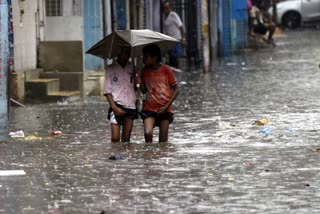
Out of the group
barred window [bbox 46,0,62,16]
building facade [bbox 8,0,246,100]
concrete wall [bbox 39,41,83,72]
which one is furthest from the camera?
barred window [bbox 46,0,62,16]

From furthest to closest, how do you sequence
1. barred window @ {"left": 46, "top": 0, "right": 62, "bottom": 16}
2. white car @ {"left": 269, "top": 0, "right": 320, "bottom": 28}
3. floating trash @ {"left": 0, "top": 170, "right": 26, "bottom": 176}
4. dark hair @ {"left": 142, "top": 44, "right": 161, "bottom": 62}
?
1. white car @ {"left": 269, "top": 0, "right": 320, "bottom": 28}
2. barred window @ {"left": 46, "top": 0, "right": 62, "bottom": 16}
3. dark hair @ {"left": 142, "top": 44, "right": 161, "bottom": 62}
4. floating trash @ {"left": 0, "top": 170, "right": 26, "bottom": 176}

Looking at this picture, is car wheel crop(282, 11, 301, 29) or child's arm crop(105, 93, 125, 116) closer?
child's arm crop(105, 93, 125, 116)

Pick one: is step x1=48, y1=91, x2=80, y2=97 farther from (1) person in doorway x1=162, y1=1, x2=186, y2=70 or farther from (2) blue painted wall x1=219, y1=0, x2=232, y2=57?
(2) blue painted wall x1=219, y1=0, x2=232, y2=57

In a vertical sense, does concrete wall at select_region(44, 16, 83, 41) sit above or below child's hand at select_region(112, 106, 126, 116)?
above

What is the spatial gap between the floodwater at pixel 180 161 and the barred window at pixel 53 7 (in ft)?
10.8

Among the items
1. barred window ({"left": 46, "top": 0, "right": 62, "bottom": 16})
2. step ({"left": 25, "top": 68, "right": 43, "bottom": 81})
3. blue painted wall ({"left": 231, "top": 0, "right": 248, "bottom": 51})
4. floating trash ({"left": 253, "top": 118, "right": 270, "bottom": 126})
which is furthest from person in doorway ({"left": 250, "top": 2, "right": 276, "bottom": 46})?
floating trash ({"left": 253, "top": 118, "right": 270, "bottom": 126})

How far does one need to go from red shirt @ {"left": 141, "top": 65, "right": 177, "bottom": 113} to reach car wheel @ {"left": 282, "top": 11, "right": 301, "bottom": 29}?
44.6 m

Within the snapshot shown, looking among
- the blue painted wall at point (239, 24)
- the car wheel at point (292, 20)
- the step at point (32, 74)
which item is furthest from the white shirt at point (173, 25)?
the car wheel at point (292, 20)

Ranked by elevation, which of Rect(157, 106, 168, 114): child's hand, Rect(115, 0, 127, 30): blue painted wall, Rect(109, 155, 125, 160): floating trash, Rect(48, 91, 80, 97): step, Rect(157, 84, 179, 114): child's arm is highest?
Rect(115, 0, 127, 30): blue painted wall

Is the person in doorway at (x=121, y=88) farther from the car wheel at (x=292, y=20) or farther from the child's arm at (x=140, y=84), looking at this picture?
the car wheel at (x=292, y=20)

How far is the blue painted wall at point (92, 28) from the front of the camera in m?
23.3

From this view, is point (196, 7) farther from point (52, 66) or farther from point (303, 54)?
point (52, 66)

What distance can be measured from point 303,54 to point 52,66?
15631 mm

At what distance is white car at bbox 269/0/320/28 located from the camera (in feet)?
184
